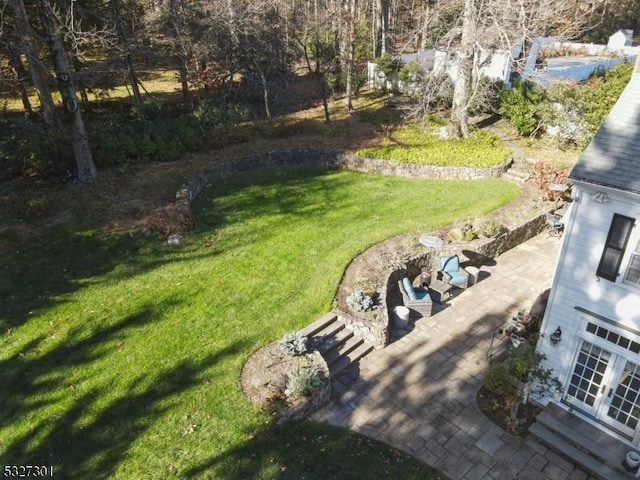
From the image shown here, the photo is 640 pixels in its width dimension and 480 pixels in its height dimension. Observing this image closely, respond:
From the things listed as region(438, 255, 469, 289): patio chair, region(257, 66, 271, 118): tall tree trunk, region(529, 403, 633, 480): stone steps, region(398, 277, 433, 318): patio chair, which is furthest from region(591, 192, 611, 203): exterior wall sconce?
region(257, 66, 271, 118): tall tree trunk

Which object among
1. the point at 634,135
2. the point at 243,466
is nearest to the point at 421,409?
the point at 243,466

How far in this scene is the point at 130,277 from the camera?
1433 centimetres

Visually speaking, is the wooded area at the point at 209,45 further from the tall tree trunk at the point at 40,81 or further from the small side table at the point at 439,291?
the small side table at the point at 439,291

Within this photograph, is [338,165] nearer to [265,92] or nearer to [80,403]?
[265,92]

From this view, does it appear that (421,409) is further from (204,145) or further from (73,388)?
(204,145)

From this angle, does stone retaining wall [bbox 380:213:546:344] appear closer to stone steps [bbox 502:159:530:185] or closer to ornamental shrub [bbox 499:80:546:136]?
stone steps [bbox 502:159:530:185]

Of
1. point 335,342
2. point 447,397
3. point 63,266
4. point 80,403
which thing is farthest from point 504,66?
point 80,403

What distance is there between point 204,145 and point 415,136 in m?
13.1

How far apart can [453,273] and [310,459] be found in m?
8.65

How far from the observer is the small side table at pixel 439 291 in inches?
585

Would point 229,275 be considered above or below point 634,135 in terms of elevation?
below

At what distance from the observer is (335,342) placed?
41.3 feet

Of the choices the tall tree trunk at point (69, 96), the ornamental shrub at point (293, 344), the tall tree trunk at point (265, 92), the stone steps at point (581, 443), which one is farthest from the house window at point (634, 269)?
the tall tree trunk at point (265, 92)

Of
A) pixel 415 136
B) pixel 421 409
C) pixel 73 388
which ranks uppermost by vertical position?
pixel 415 136
